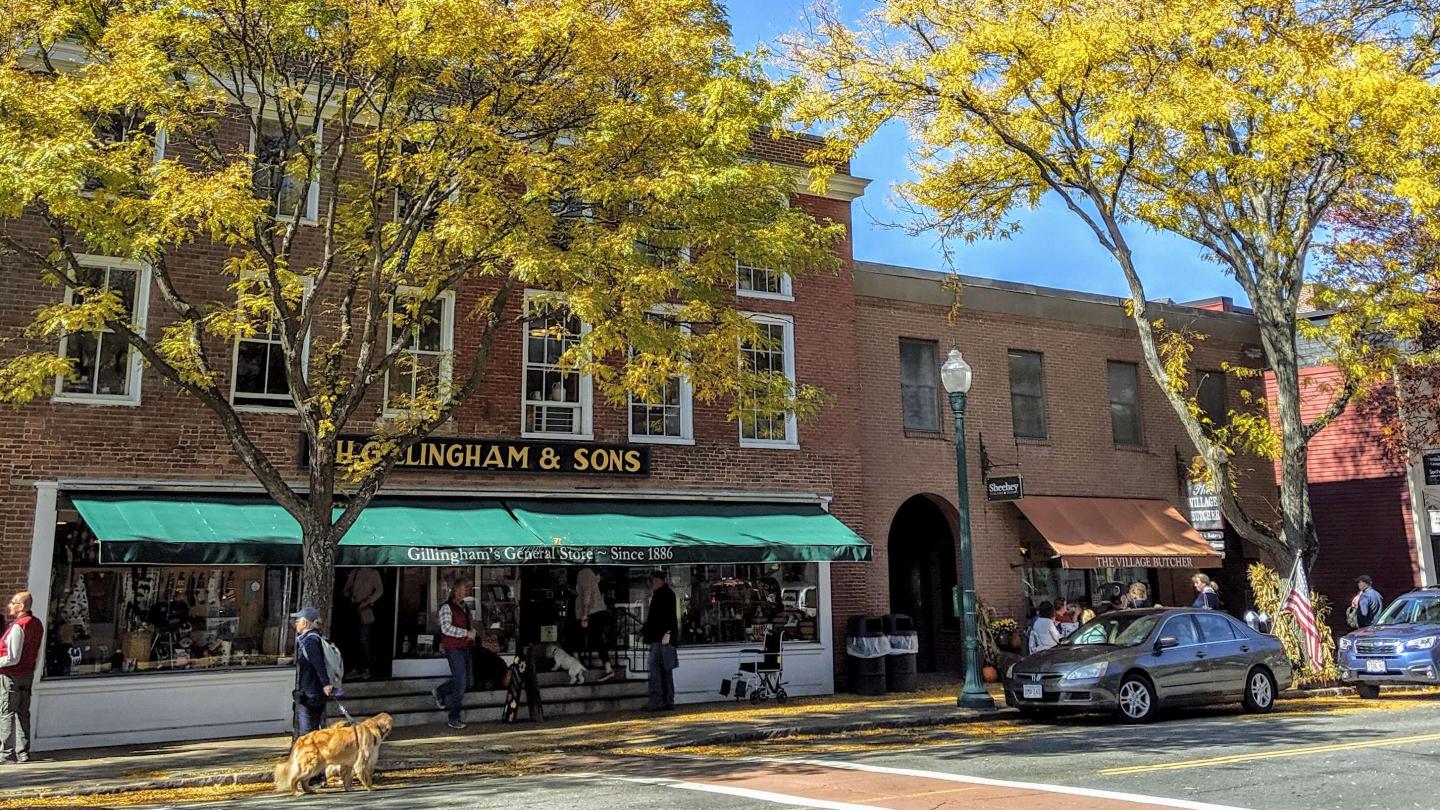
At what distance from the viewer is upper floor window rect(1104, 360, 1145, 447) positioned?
22.9 m

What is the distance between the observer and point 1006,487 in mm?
17594

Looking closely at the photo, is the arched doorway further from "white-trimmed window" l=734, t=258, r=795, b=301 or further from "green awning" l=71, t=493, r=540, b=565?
"green awning" l=71, t=493, r=540, b=565

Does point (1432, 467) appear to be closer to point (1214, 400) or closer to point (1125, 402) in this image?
point (1214, 400)

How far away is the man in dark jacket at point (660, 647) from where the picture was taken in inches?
599

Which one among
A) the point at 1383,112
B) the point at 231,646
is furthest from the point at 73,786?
the point at 1383,112

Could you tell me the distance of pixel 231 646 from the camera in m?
14.4

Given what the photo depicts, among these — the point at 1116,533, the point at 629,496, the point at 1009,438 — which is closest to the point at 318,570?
the point at 629,496

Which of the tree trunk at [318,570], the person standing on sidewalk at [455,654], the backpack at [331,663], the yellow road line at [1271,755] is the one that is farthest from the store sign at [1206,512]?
the backpack at [331,663]

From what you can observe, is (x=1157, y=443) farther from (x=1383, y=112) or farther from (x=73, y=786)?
(x=73, y=786)

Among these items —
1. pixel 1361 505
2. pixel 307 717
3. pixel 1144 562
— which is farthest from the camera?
pixel 1361 505

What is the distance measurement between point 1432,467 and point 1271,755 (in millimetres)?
16068

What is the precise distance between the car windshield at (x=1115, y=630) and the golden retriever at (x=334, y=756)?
8827 millimetres

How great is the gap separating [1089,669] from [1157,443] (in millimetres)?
11016

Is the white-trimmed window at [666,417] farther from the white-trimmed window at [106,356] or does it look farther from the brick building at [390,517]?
the white-trimmed window at [106,356]
